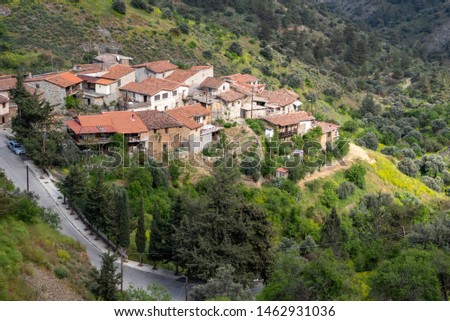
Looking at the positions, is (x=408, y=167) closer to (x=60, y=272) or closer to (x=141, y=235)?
(x=141, y=235)

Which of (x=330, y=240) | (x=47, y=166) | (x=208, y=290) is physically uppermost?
(x=208, y=290)

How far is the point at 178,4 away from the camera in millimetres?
96375

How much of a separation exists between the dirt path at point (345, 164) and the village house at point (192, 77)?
12.1m

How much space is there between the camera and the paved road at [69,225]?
30.7m

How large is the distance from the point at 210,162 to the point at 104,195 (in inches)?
454

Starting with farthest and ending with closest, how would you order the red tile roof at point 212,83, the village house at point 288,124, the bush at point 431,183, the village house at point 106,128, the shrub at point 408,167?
the bush at point 431,183, the shrub at point 408,167, the red tile roof at point 212,83, the village house at point 288,124, the village house at point 106,128

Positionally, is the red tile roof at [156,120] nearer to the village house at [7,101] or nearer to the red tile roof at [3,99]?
the village house at [7,101]

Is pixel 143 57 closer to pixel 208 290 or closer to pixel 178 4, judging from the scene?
pixel 178 4

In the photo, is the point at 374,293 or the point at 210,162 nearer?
the point at 374,293

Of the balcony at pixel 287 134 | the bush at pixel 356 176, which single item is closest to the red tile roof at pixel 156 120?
the balcony at pixel 287 134

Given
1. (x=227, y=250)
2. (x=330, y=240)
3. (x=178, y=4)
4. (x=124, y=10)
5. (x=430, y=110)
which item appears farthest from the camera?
(x=178, y=4)

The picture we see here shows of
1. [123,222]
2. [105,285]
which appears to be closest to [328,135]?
[123,222]

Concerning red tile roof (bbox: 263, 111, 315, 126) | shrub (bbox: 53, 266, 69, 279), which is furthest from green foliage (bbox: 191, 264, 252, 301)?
red tile roof (bbox: 263, 111, 315, 126)

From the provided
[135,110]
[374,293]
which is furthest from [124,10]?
[374,293]
